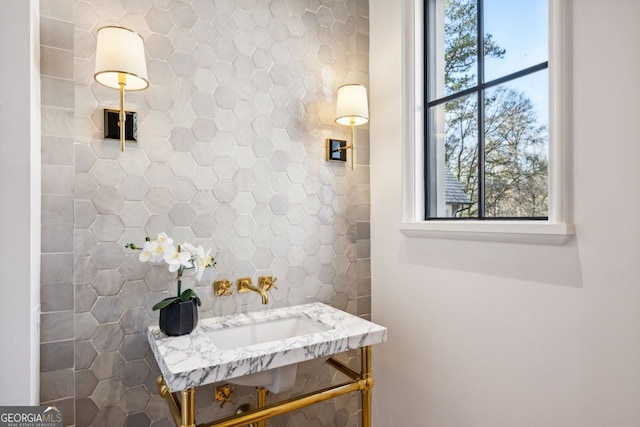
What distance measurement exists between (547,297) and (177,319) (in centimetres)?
134

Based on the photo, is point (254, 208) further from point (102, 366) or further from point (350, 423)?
point (350, 423)

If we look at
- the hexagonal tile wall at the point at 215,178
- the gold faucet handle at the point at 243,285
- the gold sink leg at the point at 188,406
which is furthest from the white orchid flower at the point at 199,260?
the gold sink leg at the point at 188,406

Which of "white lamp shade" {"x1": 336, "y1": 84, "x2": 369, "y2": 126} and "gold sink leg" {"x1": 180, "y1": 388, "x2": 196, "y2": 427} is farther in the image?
"white lamp shade" {"x1": 336, "y1": 84, "x2": 369, "y2": 126}

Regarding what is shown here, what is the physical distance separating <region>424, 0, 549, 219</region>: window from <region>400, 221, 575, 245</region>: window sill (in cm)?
11

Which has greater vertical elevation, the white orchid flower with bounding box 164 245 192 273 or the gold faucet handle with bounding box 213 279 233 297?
the white orchid flower with bounding box 164 245 192 273

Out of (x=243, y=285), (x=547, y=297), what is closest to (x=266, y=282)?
(x=243, y=285)

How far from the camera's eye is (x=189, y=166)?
158 cm

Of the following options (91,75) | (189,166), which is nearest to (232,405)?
(189,166)

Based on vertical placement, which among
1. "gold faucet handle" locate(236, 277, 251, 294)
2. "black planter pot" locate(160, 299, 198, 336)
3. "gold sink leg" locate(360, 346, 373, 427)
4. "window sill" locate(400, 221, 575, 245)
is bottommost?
"gold sink leg" locate(360, 346, 373, 427)

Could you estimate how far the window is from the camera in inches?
54.1
